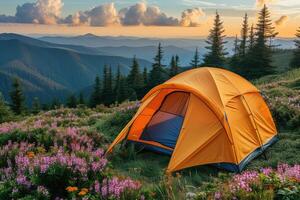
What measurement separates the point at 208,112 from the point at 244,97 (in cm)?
185

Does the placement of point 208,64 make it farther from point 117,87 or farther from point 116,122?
point 116,122

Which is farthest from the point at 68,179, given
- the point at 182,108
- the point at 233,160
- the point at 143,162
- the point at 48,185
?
the point at 182,108

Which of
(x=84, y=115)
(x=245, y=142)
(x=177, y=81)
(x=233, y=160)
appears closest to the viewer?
(x=233, y=160)

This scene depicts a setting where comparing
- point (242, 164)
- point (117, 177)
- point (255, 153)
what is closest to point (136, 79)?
point (255, 153)

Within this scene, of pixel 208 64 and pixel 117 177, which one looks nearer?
pixel 117 177

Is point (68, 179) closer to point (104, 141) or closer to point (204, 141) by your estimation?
point (204, 141)

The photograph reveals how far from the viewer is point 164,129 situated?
1112 centimetres

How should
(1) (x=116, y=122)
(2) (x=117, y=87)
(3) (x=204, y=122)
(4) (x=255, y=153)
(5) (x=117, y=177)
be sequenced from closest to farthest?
(5) (x=117, y=177) < (3) (x=204, y=122) < (4) (x=255, y=153) < (1) (x=116, y=122) < (2) (x=117, y=87)

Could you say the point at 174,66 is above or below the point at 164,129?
below

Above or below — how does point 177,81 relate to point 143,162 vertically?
above

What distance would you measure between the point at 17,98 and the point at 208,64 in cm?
3406

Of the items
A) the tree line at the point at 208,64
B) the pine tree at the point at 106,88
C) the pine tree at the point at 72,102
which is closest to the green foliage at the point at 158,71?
the tree line at the point at 208,64

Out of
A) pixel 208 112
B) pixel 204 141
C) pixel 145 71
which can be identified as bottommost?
pixel 145 71

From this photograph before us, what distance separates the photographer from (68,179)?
624 centimetres
